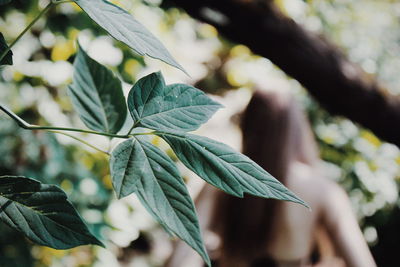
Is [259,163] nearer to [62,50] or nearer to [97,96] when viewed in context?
[62,50]

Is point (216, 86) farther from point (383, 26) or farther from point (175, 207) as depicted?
point (175, 207)

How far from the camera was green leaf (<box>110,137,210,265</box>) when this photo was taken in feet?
1.14

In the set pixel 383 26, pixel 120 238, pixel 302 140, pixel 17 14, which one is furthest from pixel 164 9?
pixel 383 26

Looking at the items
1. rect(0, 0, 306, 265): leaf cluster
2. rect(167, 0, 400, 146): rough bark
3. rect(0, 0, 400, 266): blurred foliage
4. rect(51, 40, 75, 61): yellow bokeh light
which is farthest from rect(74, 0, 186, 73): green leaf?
rect(167, 0, 400, 146): rough bark

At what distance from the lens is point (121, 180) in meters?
0.37

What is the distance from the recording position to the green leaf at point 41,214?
0.37 meters

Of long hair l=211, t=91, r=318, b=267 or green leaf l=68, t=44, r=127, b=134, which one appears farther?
long hair l=211, t=91, r=318, b=267

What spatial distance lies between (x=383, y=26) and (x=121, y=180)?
13.6ft

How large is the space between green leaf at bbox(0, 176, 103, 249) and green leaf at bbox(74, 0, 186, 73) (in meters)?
0.14

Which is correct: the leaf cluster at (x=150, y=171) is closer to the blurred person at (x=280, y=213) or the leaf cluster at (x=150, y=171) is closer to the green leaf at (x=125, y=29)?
the green leaf at (x=125, y=29)

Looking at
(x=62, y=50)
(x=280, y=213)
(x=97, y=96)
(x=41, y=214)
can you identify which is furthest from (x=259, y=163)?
(x=41, y=214)

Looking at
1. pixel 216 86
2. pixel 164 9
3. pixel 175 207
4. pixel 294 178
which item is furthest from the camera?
pixel 216 86

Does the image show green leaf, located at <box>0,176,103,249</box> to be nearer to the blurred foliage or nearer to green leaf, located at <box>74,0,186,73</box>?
green leaf, located at <box>74,0,186,73</box>

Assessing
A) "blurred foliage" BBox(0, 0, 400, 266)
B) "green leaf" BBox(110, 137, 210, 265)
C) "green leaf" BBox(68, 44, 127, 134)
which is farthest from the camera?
"blurred foliage" BBox(0, 0, 400, 266)
